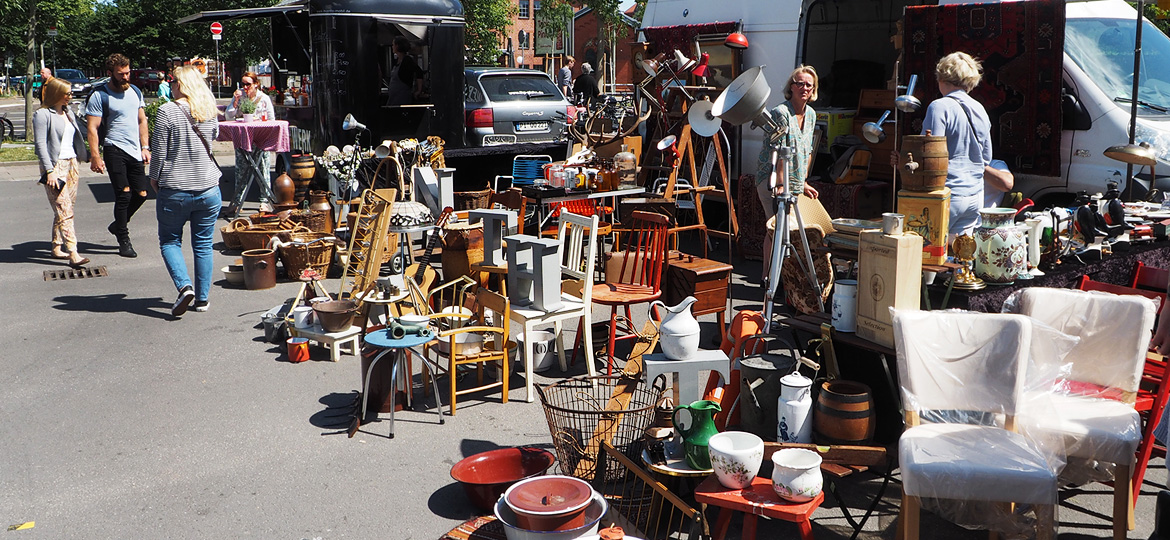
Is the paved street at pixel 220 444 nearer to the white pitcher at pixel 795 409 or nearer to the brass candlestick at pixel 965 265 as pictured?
the white pitcher at pixel 795 409

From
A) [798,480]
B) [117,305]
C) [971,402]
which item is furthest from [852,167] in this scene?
[117,305]

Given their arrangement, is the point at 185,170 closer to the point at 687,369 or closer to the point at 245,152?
the point at 687,369

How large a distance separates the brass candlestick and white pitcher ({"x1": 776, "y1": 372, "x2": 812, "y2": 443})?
3.44ft

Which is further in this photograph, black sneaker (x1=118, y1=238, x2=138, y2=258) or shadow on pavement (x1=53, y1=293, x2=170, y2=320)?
black sneaker (x1=118, y1=238, x2=138, y2=258)

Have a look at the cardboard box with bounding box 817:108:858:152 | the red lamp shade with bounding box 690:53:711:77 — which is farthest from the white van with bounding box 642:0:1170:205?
the cardboard box with bounding box 817:108:858:152

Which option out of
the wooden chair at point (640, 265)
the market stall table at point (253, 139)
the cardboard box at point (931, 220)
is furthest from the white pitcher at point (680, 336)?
the market stall table at point (253, 139)

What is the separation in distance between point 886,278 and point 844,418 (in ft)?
1.98

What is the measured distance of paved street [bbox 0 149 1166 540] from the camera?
148 inches

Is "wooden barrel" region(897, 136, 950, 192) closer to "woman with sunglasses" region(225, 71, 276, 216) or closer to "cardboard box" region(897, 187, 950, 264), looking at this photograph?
"cardboard box" region(897, 187, 950, 264)

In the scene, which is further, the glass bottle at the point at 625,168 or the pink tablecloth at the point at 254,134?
the pink tablecloth at the point at 254,134

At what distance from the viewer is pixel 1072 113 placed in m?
6.93

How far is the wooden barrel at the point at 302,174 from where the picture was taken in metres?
10.4

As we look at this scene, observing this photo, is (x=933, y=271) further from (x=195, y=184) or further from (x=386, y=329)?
(x=195, y=184)

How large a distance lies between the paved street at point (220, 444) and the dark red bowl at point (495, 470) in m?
0.13
